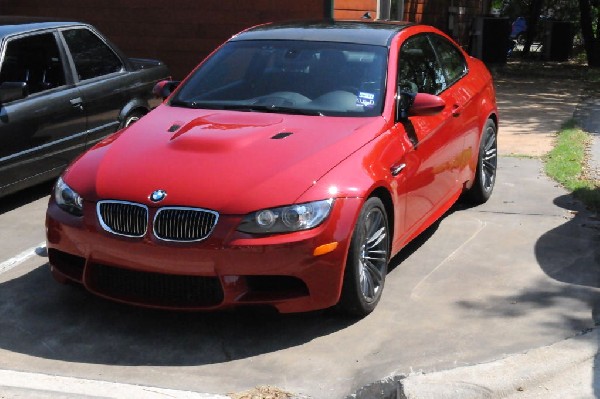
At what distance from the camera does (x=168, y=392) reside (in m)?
4.09

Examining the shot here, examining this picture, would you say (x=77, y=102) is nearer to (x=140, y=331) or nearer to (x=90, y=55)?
(x=90, y=55)

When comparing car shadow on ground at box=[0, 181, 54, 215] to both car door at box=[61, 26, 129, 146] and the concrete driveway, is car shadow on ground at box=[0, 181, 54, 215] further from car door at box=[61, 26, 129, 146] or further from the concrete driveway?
the concrete driveway

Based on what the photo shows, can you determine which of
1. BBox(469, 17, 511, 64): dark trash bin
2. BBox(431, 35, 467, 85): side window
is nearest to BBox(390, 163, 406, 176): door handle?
BBox(431, 35, 467, 85): side window

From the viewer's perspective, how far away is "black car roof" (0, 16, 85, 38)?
7359 mm

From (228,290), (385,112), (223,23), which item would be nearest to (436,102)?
(385,112)

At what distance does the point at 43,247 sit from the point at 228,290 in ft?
7.74

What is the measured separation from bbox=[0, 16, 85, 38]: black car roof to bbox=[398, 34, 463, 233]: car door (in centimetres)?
346

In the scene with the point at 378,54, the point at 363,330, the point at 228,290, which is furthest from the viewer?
the point at 378,54

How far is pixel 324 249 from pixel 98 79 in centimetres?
444

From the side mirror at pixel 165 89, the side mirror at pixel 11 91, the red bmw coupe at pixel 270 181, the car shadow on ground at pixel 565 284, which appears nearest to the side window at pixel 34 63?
the side mirror at pixel 11 91

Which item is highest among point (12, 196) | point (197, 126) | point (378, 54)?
point (378, 54)

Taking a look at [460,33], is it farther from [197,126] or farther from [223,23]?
[197,126]

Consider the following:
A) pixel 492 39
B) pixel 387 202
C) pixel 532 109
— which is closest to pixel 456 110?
pixel 387 202

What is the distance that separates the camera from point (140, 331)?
479 cm
